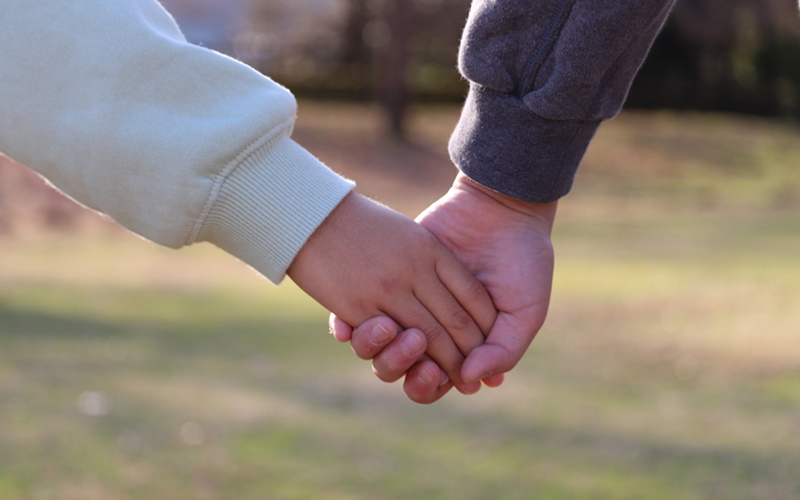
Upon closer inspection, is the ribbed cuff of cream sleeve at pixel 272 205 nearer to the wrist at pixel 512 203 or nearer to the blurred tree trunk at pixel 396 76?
the wrist at pixel 512 203

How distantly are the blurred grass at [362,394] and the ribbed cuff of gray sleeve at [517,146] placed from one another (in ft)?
4.05

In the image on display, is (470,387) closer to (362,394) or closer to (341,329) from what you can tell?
(341,329)

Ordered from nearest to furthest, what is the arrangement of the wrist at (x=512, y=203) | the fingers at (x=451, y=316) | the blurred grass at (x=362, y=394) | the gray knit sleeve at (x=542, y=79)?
the gray knit sleeve at (x=542, y=79), the fingers at (x=451, y=316), the wrist at (x=512, y=203), the blurred grass at (x=362, y=394)

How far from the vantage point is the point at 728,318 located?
516 centimetres

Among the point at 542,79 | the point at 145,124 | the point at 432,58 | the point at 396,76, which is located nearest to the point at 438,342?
the point at 542,79

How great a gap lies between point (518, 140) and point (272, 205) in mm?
514

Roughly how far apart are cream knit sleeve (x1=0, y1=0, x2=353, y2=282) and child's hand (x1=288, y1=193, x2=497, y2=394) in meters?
0.06

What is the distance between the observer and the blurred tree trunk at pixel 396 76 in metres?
16.5

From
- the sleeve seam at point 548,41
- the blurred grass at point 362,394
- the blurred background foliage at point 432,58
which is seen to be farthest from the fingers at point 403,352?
the blurred background foliage at point 432,58

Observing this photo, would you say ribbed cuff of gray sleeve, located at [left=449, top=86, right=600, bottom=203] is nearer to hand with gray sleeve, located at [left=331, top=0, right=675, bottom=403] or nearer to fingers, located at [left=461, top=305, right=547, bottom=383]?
hand with gray sleeve, located at [left=331, top=0, right=675, bottom=403]

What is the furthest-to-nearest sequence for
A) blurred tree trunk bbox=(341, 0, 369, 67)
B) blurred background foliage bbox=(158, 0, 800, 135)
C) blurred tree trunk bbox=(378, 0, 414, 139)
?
blurred tree trunk bbox=(341, 0, 369, 67)
blurred background foliage bbox=(158, 0, 800, 135)
blurred tree trunk bbox=(378, 0, 414, 139)

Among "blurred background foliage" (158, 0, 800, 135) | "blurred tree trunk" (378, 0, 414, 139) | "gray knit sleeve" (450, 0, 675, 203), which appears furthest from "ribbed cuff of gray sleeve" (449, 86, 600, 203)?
"blurred background foliage" (158, 0, 800, 135)

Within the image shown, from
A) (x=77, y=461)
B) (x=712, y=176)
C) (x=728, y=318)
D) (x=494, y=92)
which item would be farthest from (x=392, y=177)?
(x=494, y=92)

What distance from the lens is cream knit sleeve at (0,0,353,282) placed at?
60.9 inches
